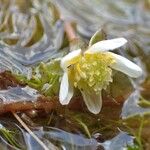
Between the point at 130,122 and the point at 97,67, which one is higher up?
the point at 97,67

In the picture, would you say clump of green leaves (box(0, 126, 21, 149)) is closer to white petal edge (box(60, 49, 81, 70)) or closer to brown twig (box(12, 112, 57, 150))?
brown twig (box(12, 112, 57, 150))

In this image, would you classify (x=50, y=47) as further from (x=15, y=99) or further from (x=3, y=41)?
(x=15, y=99)

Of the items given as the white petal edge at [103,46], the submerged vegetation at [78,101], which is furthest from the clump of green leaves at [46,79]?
the white petal edge at [103,46]

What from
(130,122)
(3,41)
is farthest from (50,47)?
(130,122)

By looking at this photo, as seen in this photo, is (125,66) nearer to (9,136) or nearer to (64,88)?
(64,88)

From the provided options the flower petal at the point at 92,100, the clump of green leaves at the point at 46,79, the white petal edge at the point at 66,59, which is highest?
the white petal edge at the point at 66,59

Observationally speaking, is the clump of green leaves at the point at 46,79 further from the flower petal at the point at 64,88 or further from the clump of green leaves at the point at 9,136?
the clump of green leaves at the point at 9,136

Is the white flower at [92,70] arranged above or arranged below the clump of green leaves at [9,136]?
above
